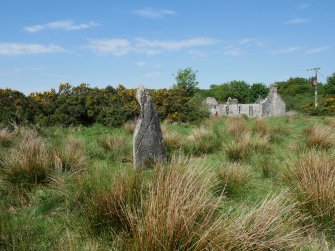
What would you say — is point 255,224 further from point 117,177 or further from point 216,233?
point 117,177

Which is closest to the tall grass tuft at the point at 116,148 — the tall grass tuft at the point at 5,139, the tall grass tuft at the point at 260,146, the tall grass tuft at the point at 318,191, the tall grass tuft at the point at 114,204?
the tall grass tuft at the point at 5,139

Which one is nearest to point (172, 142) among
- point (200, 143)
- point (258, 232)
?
point (200, 143)

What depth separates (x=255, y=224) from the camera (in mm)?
2627

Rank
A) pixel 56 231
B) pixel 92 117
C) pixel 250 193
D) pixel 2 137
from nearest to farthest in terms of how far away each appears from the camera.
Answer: pixel 56 231
pixel 250 193
pixel 2 137
pixel 92 117

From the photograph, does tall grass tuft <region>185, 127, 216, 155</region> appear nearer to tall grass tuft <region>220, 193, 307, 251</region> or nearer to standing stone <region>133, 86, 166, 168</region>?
standing stone <region>133, 86, 166, 168</region>

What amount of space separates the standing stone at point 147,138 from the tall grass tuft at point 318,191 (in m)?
2.83

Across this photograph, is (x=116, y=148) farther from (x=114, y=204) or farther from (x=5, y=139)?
(x=114, y=204)

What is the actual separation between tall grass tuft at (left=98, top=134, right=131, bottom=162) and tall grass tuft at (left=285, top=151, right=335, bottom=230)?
3934 millimetres

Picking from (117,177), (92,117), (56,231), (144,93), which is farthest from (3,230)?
(92,117)

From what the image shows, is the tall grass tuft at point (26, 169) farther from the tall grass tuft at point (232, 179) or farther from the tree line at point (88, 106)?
the tree line at point (88, 106)

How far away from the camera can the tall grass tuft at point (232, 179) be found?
4.73 m

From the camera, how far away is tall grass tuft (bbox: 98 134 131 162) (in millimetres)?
7427

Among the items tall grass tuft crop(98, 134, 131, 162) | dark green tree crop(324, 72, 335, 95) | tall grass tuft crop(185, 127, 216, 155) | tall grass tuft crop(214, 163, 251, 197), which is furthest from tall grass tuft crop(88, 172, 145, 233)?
dark green tree crop(324, 72, 335, 95)

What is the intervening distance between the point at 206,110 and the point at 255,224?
16763mm
